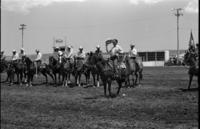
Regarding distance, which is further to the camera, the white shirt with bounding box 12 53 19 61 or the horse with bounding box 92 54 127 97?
the white shirt with bounding box 12 53 19 61

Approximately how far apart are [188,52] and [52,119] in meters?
10.2

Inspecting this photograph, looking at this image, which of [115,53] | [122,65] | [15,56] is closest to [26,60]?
[15,56]

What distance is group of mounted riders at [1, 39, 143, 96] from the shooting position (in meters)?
20.3

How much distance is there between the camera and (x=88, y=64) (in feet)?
91.7

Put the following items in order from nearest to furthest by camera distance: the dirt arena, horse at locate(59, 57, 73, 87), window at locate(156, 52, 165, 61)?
the dirt arena → horse at locate(59, 57, 73, 87) → window at locate(156, 52, 165, 61)

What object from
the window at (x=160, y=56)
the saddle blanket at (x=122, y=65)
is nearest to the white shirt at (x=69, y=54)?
the saddle blanket at (x=122, y=65)

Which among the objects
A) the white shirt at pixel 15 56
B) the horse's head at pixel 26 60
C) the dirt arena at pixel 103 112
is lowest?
the dirt arena at pixel 103 112

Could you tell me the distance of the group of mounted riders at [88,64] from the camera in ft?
66.5

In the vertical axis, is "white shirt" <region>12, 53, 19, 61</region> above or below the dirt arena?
above

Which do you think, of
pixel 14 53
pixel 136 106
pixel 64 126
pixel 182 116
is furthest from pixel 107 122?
pixel 14 53

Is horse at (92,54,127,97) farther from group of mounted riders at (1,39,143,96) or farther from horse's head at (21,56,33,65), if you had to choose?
horse's head at (21,56,33,65)

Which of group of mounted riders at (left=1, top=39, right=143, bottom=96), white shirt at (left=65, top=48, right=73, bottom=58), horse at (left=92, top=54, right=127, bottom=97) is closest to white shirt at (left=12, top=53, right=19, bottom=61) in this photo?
group of mounted riders at (left=1, top=39, right=143, bottom=96)

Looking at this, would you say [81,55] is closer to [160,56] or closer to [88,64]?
[88,64]

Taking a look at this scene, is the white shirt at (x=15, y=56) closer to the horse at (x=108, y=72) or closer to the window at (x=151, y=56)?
the horse at (x=108, y=72)
